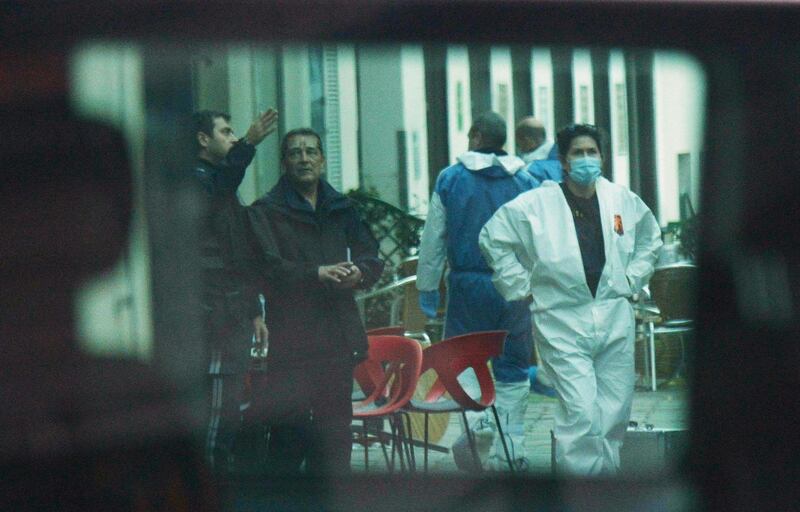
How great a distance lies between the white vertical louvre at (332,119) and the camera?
1.74 meters

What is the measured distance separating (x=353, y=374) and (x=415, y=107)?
488mm

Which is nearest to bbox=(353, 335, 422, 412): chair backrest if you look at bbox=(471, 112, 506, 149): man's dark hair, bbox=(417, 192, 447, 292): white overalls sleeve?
bbox=(417, 192, 447, 292): white overalls sleeve

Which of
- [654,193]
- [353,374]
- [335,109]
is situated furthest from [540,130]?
[353,374]

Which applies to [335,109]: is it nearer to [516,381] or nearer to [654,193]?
[654,193]

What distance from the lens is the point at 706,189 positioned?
179 centimetres

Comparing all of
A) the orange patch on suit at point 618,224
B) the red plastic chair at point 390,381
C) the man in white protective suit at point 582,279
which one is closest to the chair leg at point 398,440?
the red plastic chair at point 390,381

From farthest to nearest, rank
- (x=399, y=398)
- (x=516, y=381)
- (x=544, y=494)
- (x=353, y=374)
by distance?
→ (x=516, y=381)
(x=399, y=398)
(x=353, y=374)
(x=544, y=494)

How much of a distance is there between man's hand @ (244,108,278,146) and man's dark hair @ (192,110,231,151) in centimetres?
4

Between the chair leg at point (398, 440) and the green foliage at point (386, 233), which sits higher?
the green foliage at point (386, 233)

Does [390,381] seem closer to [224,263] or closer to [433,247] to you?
[433,247]

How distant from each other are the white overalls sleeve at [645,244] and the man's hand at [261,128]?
0.54m

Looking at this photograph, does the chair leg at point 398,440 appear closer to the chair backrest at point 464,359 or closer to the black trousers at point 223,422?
the chair backrest at point 464,359

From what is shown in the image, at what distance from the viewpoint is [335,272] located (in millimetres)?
2117

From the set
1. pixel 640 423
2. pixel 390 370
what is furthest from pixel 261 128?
pixel 640 423
